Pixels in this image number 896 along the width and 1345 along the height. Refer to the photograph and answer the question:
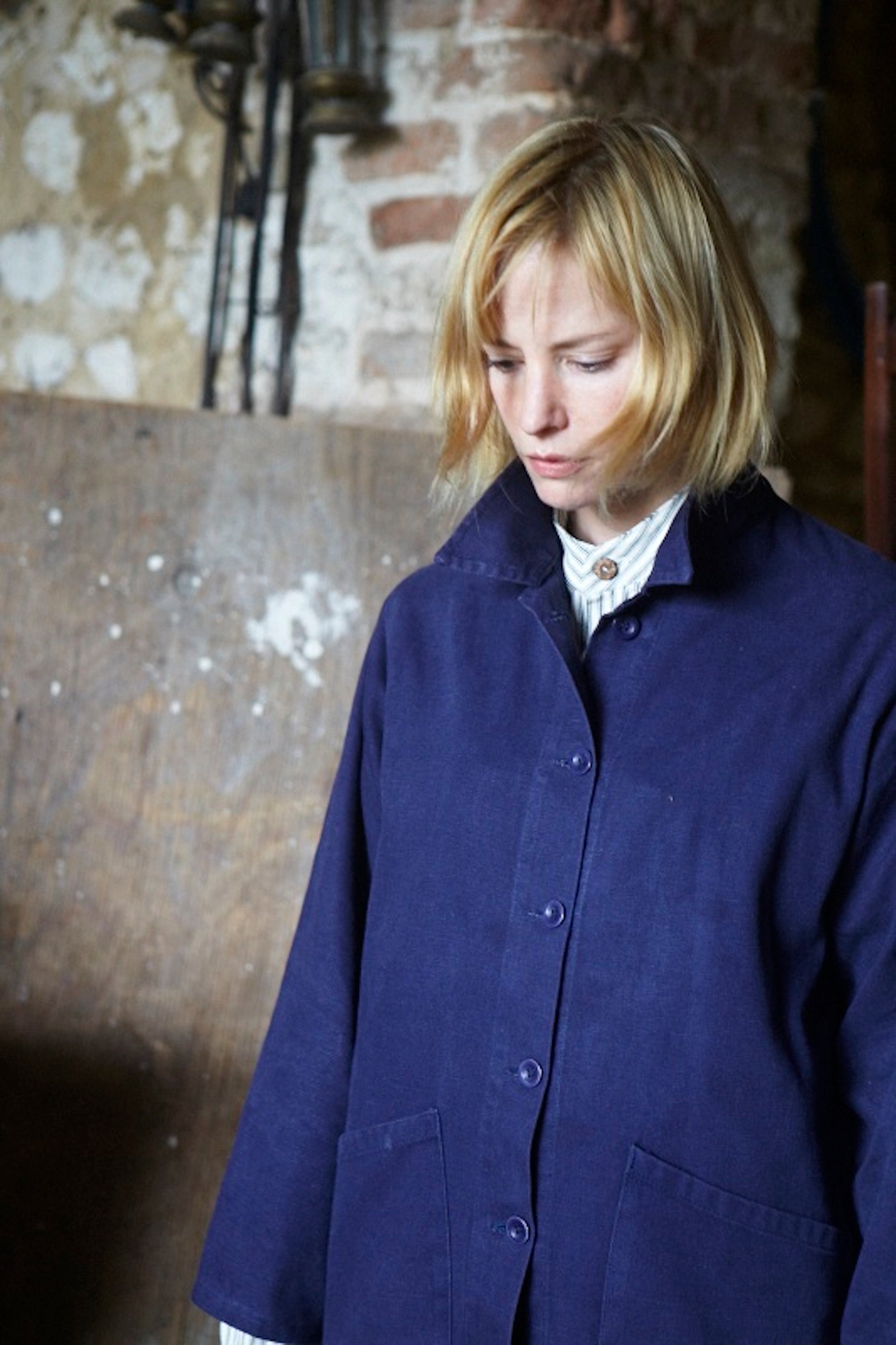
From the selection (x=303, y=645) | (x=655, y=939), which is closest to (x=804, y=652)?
(x=655, y=939)

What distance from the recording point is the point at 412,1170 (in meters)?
1.16

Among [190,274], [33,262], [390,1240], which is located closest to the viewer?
[390,1240]

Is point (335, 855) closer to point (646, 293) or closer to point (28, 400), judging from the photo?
point (646, 293)

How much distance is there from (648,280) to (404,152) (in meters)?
0.96

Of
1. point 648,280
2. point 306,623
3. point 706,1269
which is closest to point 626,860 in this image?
point 706,1269

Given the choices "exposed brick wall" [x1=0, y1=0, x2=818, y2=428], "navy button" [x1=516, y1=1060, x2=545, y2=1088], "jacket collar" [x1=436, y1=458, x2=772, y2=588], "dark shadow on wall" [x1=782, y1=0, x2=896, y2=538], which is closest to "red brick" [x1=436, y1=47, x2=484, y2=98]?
"exposed brick wall" [x1=0, y1=0, x2=818, y2=428]

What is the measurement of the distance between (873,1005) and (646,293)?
0.52 metres

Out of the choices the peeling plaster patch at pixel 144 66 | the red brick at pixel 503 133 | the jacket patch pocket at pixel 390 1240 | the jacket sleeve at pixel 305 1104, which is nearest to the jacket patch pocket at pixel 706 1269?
the jacket patch pocket at pixel 390 1240

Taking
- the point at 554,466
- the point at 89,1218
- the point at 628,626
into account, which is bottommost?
the point at 89,1218

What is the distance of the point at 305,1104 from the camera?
1258 mm

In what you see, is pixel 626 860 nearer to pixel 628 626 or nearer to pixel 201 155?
pixel 628 626

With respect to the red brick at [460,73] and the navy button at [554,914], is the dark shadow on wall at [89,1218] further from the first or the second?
A: the red brick at [460,73]

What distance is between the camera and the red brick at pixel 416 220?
190cm

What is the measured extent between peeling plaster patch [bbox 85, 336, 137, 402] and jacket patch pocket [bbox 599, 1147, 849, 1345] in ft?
4.92
